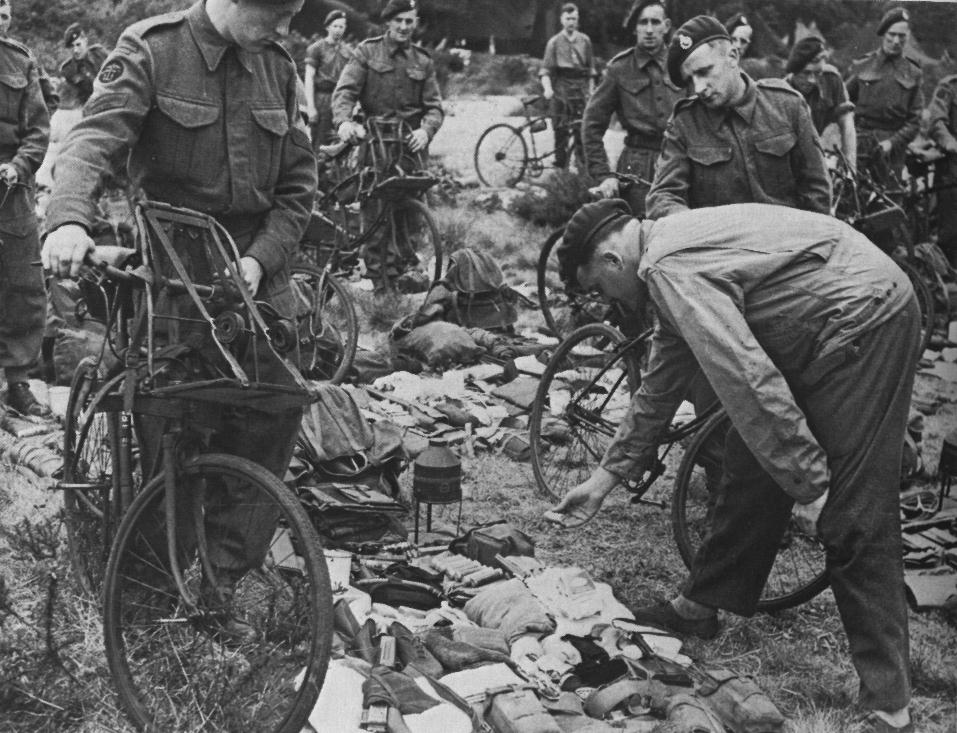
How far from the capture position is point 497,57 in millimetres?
15891

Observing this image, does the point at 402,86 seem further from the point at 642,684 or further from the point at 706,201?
the point at 642,684

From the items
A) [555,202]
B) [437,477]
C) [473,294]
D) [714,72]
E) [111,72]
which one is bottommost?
[555,202]

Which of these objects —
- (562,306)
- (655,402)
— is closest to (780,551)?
(655,402)

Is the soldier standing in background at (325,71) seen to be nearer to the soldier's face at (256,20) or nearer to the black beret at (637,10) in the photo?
the black beret at (637,10)

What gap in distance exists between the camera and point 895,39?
8414 millimetres

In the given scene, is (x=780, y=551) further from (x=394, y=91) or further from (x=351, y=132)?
(x=394, y=91)

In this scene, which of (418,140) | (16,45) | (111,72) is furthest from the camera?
(418,140)

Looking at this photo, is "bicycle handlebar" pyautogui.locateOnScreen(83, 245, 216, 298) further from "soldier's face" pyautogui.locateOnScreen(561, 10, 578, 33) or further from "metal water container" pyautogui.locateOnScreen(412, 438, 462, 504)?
"soldier's face" pyautogui.locateOnScreen(561, 10, 578, 33)

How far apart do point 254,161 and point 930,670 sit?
9.25 feet

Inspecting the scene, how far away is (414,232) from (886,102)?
3.99 metres

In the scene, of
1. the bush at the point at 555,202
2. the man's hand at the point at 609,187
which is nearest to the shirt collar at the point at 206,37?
the man's hand at the point at 609,187

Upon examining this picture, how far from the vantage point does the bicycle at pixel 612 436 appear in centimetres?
442

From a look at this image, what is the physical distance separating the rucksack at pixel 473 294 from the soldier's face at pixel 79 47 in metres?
2.68

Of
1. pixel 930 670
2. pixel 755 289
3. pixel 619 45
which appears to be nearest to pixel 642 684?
pixel 930 670
